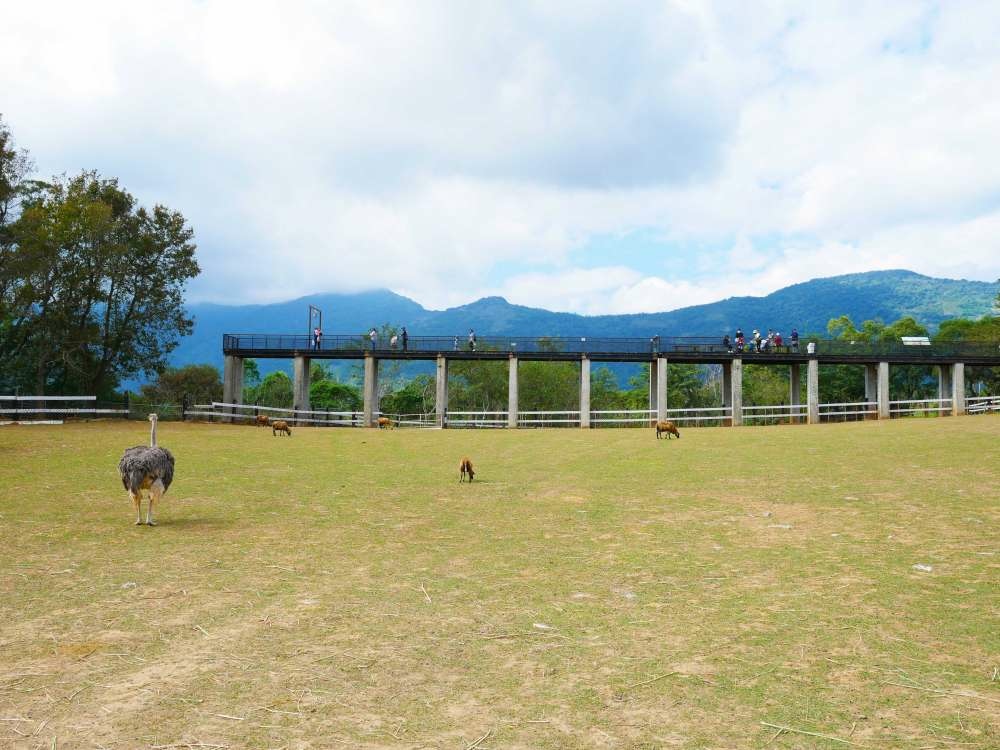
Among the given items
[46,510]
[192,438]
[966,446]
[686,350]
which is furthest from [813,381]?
[46,510]

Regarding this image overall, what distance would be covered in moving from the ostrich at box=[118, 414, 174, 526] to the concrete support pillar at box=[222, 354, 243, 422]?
34958 mm

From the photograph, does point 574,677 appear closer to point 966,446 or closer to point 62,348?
point 966,446

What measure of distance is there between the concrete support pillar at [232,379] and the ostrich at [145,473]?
115ft

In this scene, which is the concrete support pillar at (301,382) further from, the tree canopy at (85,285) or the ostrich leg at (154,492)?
the ostrich leg at (154,492)

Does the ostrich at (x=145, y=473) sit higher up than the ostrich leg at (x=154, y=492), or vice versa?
the ostrich at (x=145, y=473)

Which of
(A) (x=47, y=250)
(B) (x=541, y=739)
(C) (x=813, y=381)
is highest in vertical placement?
(A) (x=47, y=250)

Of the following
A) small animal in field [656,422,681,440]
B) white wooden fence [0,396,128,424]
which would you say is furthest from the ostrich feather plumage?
white wooden fence [0,396,128,424]

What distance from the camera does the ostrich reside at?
9.22 metres

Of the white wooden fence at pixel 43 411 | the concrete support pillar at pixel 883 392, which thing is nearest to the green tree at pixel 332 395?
the white wooden fence at pixel 43 411

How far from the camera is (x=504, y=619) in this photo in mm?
5422

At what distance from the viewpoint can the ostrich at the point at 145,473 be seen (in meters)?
9.22

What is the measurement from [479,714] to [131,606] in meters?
3.46

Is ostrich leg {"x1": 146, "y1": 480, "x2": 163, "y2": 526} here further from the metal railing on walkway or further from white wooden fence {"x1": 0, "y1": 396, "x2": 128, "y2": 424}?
the metal railing on walkway

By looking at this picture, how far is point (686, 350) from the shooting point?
4300cm
